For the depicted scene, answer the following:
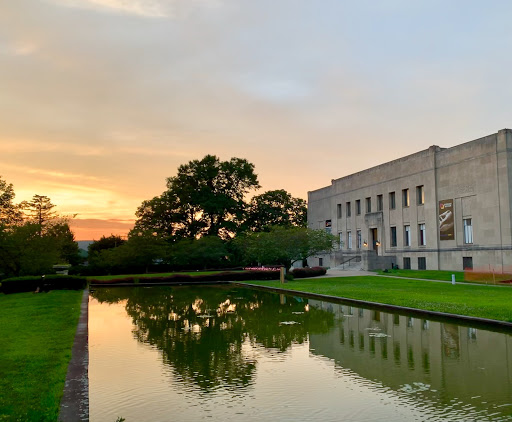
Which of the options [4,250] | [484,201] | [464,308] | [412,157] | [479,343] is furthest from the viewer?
[412,157]

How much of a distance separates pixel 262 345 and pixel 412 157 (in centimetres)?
4979

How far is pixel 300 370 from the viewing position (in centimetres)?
1087

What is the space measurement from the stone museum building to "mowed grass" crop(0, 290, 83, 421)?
122 feet

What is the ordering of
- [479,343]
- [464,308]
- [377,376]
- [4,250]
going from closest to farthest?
1. [377,376]
2. [479,343]
3. [464,308]
4. [4,250]

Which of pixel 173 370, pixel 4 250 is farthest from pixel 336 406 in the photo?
pixel 4 250

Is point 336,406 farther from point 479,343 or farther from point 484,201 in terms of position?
point 484,201

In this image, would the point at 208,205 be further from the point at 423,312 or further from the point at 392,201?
the point at 423,312

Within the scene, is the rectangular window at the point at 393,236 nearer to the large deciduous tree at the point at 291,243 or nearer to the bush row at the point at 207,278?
the large deciduous tree at the point at 291,243

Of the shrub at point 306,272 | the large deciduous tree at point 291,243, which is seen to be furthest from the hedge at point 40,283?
the shrub at point 306,272

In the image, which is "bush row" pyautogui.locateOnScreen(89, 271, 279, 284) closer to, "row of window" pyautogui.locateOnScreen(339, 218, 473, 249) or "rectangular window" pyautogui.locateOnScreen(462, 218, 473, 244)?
"row of window" pyautogui.locateOnScreen(339, 218, 473, 249)

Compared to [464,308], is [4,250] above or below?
above

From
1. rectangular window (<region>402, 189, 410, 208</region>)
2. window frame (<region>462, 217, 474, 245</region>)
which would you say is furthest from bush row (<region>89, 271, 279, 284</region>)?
rectangular window (<region>402, 189, 410, 208</region>)

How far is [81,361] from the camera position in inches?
428

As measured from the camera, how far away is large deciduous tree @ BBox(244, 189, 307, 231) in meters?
88.6
